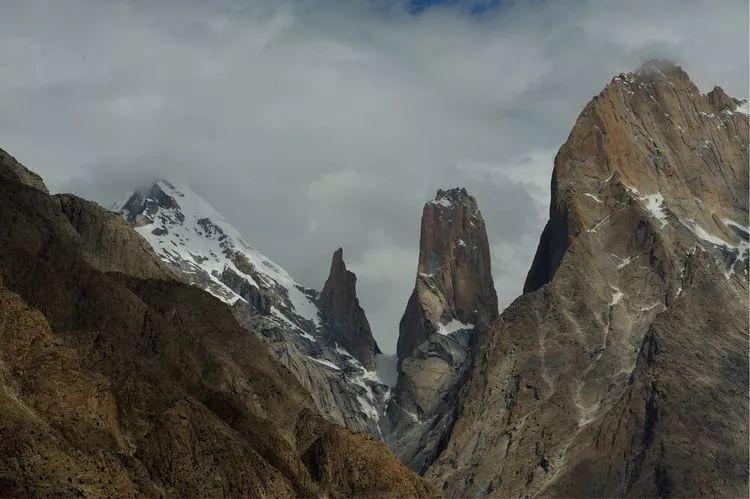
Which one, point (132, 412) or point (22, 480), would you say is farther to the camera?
point (132, 412)

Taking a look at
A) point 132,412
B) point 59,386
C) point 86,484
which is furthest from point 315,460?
point 86,484

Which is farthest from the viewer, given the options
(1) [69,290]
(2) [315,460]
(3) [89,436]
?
(1) [69,290]

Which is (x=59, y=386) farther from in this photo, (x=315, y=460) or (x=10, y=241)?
(x=10, y=241)

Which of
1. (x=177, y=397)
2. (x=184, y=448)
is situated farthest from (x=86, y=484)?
(x=177, y=397)

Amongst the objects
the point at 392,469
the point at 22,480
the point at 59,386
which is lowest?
the point at 22,480

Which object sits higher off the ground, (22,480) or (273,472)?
(273,472)

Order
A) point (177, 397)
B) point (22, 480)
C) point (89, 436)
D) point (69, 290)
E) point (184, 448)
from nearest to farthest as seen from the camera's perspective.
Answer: point (22, 480) → point (89, 436) → point (184, 448) → point (177, 397) → point (69, 290)

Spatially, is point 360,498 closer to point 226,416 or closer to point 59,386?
point 226,416
